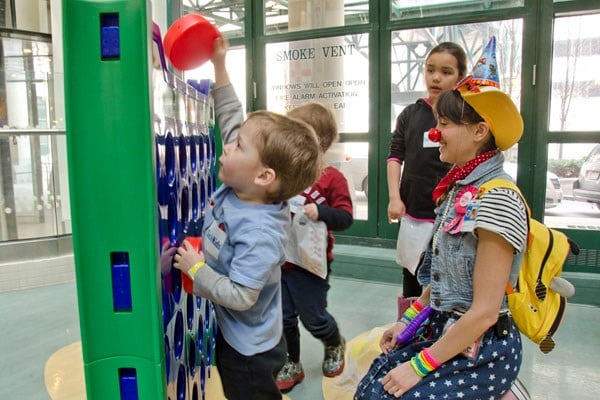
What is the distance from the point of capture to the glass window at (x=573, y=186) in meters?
3.47

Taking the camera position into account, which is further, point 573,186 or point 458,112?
point 573,186

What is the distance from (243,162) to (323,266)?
2.84ft

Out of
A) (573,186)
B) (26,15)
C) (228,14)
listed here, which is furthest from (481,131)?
(228,14)

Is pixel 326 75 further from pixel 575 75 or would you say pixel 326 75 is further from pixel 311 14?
pixel 575 75

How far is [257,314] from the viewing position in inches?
49.7

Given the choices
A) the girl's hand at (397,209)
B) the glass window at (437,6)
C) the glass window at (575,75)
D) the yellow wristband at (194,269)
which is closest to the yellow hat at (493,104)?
the yellow wristband at (194,269)

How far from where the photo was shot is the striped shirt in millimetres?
1136

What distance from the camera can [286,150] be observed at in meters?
1.19

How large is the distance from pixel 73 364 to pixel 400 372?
1.73m

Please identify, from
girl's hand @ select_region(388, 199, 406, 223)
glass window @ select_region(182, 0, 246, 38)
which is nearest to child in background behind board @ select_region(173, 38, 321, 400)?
girl's hand @ select_region(388, 199, 406, 223)

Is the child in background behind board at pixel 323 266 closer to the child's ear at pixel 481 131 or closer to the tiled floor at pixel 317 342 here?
the tiled floor at pixel 317 342

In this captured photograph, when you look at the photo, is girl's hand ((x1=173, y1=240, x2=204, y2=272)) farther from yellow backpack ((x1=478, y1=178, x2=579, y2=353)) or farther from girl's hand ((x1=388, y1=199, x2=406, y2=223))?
girl's hand ((x1=388, y1=199, x2=406, y2=223))

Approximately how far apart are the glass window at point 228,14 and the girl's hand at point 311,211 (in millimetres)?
3095

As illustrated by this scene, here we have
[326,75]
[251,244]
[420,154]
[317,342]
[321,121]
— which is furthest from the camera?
[326,75]
